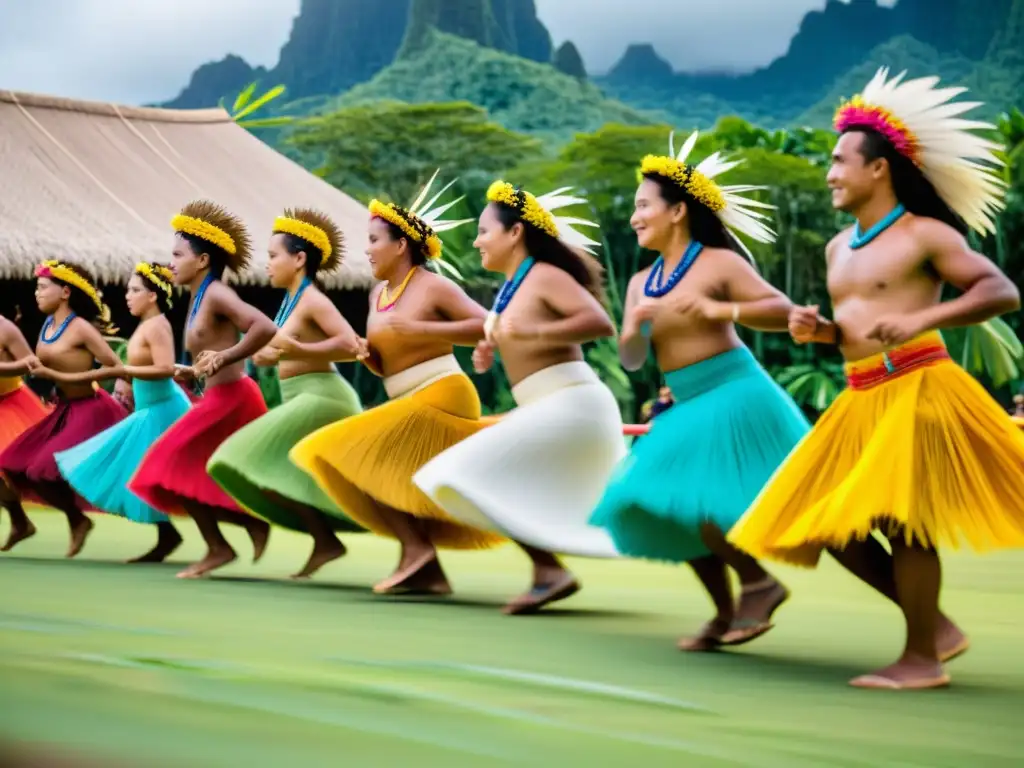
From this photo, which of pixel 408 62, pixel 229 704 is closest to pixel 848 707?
pixel 229 704

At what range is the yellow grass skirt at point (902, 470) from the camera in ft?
11.5

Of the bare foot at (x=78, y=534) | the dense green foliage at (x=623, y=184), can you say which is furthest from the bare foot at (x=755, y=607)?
the dense green foliage at (x=623, y=184)

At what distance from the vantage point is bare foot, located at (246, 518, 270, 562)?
6.88 metres

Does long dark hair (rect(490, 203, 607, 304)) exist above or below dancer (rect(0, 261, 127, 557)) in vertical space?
above

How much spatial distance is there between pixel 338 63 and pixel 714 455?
78.8 m

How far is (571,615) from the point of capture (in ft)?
17.3

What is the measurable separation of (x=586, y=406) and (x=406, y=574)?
0.98 meters

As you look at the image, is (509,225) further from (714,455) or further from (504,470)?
(714,455)

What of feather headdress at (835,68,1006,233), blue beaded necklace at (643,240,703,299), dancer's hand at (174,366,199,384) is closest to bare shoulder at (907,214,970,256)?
feather headdress at (835,68,1006,233)

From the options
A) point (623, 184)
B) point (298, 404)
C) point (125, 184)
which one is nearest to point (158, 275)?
point (298, 404)

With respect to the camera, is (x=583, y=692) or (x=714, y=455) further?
(x=714, y=455)

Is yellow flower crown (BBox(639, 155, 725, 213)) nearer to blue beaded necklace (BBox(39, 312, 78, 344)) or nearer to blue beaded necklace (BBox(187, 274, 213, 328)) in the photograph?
blue beaded necklace (BBox(187, 274, 213, 328))

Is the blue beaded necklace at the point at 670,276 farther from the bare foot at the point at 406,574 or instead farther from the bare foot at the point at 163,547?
the bare foot at the point at 163,547

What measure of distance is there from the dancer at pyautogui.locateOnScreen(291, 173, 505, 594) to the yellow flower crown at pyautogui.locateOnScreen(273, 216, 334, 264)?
51cm
